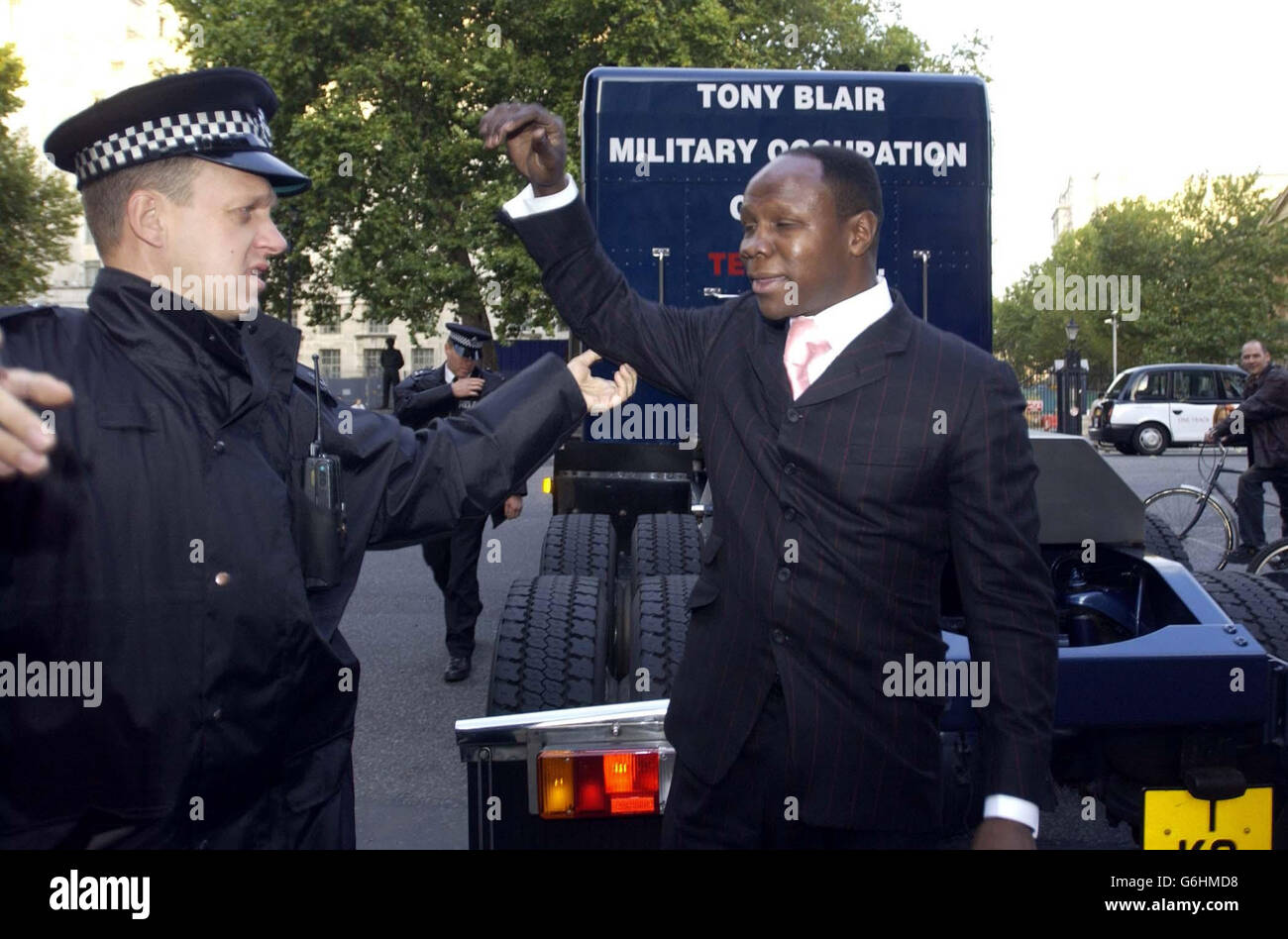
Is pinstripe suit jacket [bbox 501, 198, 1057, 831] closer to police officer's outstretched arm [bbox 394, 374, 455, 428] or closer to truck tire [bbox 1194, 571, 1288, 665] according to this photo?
truck tire [bbox 1194, 571, 1288, 665]

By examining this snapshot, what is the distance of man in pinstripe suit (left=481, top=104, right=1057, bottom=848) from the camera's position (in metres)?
2.22

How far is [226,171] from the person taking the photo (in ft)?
7.09

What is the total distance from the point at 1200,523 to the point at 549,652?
859 centimetres

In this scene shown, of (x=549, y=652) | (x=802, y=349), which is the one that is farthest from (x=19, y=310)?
(x=549, y=652)

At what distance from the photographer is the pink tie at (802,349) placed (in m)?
2.43

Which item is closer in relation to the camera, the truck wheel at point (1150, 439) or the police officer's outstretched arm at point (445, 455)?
the police officer's outstretched arm at point (445, 455)

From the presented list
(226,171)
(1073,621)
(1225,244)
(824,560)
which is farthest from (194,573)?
(1225,244)

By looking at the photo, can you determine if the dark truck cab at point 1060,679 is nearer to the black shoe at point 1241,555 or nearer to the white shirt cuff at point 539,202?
the white shirt cuff at point 539,202

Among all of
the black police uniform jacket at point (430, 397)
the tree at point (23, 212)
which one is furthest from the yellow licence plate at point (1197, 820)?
the tree at point (23, 212)

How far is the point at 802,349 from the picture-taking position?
8.02ft

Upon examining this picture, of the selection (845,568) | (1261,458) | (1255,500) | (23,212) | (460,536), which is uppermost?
(23,212)

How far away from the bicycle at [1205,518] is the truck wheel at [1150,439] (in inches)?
657

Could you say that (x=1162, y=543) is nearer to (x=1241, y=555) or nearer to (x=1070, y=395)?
(x=1241, y=555)

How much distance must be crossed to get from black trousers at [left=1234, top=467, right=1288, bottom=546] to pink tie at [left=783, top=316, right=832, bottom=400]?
906 cm
